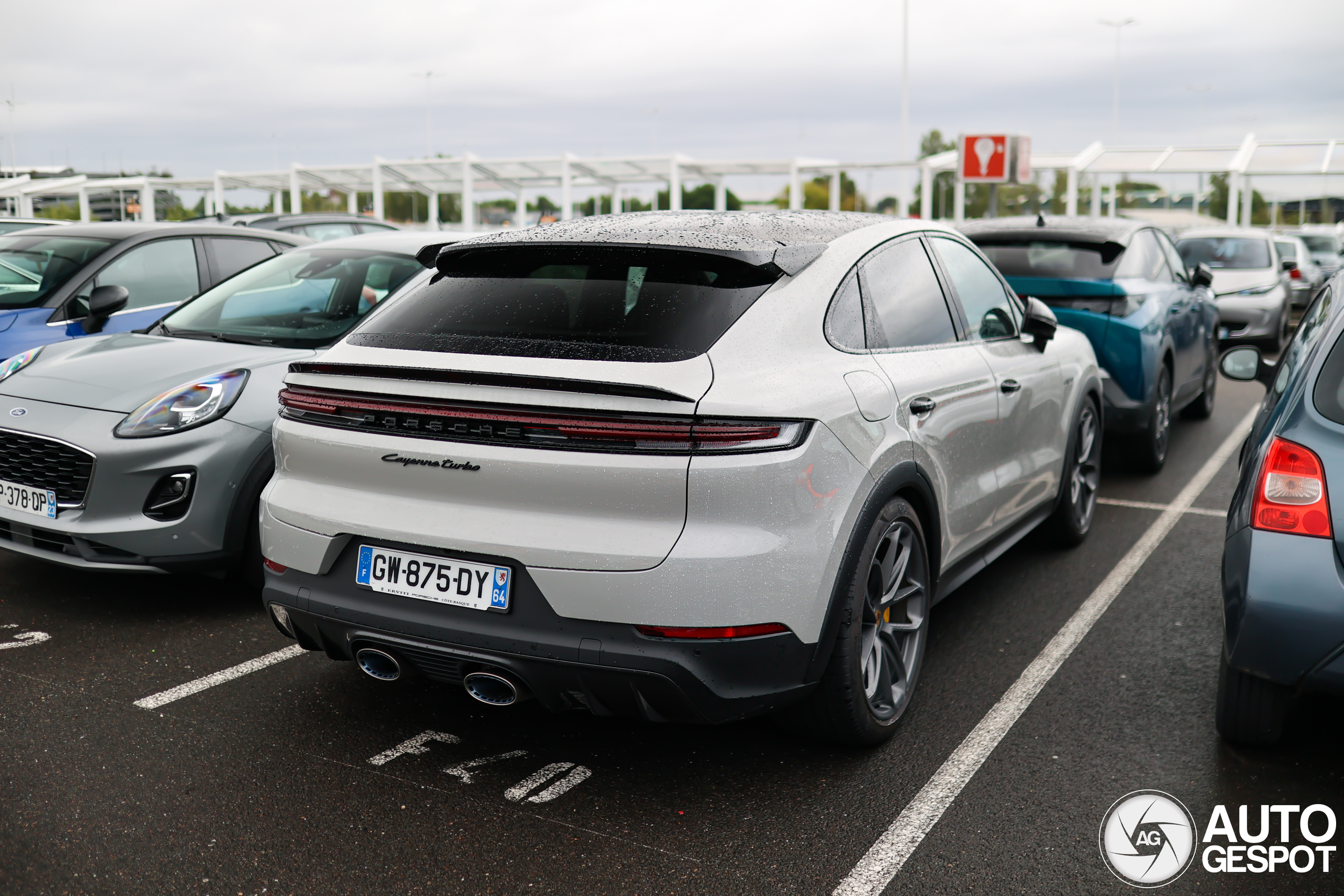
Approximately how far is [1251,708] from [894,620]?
1070mm

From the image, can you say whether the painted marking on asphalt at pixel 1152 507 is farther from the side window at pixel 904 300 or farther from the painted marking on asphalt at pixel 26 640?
the painted marking on asphalt at pixel 26 640

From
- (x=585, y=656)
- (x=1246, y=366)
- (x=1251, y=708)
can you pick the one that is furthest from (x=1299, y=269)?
(x=585, y=656)

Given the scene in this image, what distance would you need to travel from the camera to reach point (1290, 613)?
296cm

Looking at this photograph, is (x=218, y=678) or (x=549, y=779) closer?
(x=549, y=779)

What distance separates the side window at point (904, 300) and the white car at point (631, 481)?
2 centimetres

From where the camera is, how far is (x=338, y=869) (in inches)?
109

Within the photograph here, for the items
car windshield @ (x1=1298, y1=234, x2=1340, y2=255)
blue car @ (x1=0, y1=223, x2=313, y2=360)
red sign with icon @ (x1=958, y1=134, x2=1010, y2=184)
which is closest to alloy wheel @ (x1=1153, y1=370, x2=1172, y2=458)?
blue car @ (x1=0, y1=223, x2=313, y2=360)

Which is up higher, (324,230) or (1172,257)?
(324,230)

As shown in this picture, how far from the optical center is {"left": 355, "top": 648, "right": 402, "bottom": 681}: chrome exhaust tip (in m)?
3.08

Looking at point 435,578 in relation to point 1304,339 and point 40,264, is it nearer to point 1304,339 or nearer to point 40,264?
point 1304,339

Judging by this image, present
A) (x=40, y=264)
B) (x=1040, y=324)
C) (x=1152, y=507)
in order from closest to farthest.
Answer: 1. (x=1040, y=324)
2. (x=1152, y=507)
3. (x=40, y=264)

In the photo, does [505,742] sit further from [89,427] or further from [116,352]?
[116,352]

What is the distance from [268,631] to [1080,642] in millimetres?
3270

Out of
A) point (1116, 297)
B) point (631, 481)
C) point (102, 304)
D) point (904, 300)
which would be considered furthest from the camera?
point (1116, 297)
